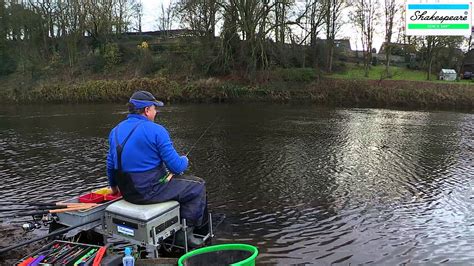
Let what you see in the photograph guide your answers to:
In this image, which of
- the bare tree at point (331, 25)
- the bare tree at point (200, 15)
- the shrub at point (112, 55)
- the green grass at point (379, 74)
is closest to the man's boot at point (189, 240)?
the bare tree at point (200, 15)

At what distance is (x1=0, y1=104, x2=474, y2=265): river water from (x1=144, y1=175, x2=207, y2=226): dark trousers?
1.44 meters

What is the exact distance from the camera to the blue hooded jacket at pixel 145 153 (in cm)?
491

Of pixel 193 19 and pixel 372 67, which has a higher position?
pixel 193 19

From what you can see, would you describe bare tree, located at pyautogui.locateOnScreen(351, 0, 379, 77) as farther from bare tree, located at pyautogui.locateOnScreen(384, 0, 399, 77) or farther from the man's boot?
the man's boot

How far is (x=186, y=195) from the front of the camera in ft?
17.0

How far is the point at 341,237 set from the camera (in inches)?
267

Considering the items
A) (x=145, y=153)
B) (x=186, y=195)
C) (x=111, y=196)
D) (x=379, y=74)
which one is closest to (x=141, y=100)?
(x=145, y=153)

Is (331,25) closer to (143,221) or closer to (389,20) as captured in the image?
(389,20)

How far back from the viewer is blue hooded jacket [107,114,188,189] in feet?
16.1

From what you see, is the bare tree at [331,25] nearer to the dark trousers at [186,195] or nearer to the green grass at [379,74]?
the green grass at [379,74]

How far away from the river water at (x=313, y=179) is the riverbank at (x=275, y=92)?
462 inches

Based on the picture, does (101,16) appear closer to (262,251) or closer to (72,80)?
(72,80)

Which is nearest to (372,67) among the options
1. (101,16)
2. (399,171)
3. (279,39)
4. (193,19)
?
(279,39)

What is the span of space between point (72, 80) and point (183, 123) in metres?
24.4
